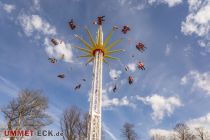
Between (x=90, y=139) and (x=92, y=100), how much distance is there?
336 centimetres

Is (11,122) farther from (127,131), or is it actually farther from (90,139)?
(127,131)

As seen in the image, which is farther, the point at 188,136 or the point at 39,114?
the point at 188,136

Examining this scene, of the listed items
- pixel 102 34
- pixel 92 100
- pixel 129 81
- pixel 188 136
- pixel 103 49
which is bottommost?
pixel 188 136

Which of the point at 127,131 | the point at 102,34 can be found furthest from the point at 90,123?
the point at 127,131

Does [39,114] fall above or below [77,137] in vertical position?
above

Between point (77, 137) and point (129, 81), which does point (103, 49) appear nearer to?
point (129, 81)

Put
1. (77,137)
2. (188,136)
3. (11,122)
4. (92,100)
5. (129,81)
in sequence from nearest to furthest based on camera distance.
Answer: (92,100)
(129,81)
(11,122)
(77,137)
(188,136)

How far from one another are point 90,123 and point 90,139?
134 centimetres

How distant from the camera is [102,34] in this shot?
2492cm

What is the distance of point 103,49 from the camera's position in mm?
24234

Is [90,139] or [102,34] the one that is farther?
[102,34]

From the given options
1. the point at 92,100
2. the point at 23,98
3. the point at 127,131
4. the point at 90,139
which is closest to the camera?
the point at 90,139

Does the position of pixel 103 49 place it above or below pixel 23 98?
above

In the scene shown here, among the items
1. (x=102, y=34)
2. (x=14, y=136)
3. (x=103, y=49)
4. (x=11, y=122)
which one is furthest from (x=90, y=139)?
(x=11, y=122)
